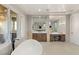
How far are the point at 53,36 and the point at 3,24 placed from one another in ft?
16.7

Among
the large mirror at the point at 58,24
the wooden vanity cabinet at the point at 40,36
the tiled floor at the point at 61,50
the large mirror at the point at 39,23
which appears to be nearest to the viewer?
the tiled floor at the point at 61,50

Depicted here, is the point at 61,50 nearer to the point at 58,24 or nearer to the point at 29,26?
the point at 58,24

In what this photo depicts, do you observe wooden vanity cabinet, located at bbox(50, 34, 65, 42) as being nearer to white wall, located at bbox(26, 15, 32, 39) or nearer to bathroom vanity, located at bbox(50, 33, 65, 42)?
bathroom vanity, located at bbox(50, 33, 65, 42)

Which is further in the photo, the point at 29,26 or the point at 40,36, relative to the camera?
the point at 29,26

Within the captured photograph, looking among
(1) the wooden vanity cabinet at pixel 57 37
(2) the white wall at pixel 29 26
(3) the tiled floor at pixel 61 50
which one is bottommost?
(3) the tiled floor at pixel 61 50

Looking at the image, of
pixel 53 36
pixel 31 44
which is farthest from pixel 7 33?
pixel 53 36

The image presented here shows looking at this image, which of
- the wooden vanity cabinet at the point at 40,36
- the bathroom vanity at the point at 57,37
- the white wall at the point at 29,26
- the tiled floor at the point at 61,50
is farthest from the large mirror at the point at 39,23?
the tiled floor at the point at 61,50

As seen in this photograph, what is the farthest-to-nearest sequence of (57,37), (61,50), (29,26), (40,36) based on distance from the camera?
(57,37), (29,26), (40,36), (61,50)

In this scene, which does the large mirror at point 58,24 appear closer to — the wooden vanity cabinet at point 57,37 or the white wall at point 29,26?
the wooden vanity cabinet at point 57,37

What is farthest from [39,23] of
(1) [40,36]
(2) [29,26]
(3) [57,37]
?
(3) [57,37]

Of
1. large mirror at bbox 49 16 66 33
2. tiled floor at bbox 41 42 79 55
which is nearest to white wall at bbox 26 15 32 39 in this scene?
large mirror at bbox 49 16 66 33

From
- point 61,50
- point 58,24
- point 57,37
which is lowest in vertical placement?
point 61,50

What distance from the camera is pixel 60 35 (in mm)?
8789
